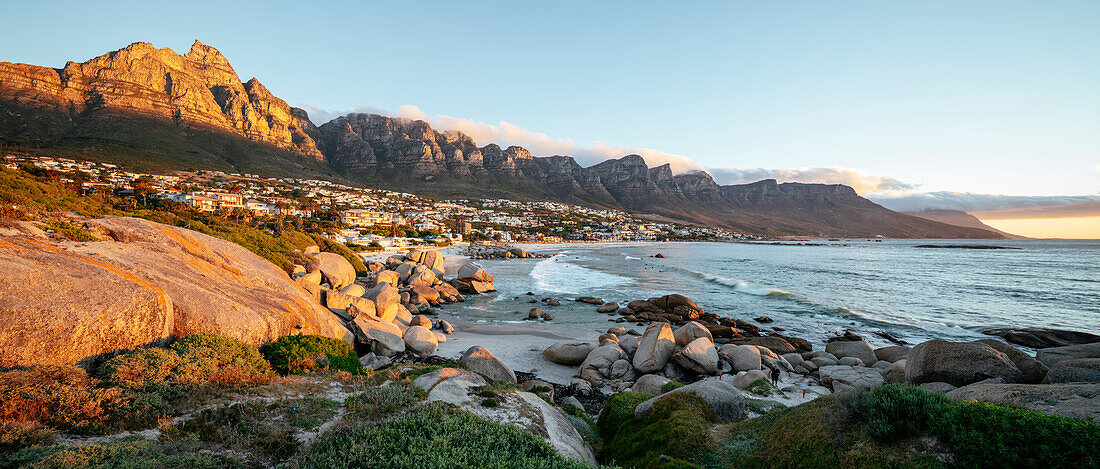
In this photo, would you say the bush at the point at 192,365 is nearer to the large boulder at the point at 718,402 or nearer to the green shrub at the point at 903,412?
the large boulder at the point at 718,402

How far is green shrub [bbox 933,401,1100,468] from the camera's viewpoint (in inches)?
161

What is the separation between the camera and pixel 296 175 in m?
134

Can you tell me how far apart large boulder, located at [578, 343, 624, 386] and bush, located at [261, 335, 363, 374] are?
7.88m

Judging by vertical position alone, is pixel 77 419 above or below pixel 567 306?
above

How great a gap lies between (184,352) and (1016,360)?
21194 mm

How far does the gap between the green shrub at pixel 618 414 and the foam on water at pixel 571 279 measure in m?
26.3

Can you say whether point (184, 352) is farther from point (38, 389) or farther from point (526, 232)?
point (526, 232)

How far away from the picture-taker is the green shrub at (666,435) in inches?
260

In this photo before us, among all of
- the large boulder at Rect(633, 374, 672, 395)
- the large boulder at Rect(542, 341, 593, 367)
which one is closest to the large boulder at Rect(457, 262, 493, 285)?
the large boulder at Rect(542, 341, 593, 367)

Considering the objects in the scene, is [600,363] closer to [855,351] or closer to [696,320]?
[855,351]

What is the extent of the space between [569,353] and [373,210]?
110722mm

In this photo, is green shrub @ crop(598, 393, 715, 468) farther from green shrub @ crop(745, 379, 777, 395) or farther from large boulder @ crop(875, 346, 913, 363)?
large boulder @ crop(875, 346, 913, 363)

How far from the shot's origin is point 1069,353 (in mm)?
15070

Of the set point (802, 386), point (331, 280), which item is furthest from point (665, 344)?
point (331, 280)
